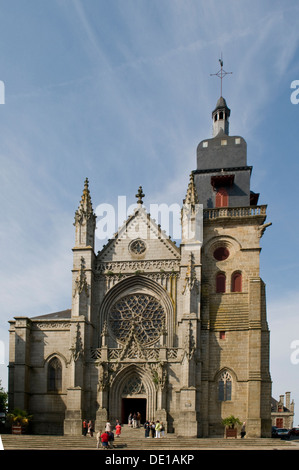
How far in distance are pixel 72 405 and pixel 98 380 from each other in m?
2.16

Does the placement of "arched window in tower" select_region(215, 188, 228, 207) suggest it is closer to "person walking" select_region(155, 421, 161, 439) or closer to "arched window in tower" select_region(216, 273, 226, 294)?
"arched window in tower" select_region(216, 273, 226, 294)

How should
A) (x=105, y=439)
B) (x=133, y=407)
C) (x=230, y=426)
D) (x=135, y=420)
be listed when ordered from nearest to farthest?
1. (x=105, y=439)
2. (x=230, y=426)
3. (x=135, y=420)
4. (x=133, y=407)

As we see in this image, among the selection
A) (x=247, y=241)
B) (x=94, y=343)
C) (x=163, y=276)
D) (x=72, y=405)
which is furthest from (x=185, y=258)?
(x=72, y=405)

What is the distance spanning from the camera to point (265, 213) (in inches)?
1511

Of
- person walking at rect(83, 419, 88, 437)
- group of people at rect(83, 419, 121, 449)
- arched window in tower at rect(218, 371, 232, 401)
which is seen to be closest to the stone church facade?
arched window in tower at rect(218, 371, 232, 401)

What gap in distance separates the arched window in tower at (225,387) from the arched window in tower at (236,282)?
5.51m

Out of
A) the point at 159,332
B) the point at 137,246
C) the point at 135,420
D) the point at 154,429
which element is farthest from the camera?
the point at 137,246

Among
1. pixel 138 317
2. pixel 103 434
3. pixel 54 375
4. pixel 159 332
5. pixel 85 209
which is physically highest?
pixel 85 209

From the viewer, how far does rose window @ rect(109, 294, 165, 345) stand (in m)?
36.8

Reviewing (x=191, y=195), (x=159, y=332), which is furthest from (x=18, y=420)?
(x=191, y=195)

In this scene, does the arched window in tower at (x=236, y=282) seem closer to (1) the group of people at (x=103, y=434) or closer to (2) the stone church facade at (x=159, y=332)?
(2) the stone church facade at (x=159, y=332)

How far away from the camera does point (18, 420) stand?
33.5 metres

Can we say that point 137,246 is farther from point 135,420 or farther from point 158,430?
point 158,430

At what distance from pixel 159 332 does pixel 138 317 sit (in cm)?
176
